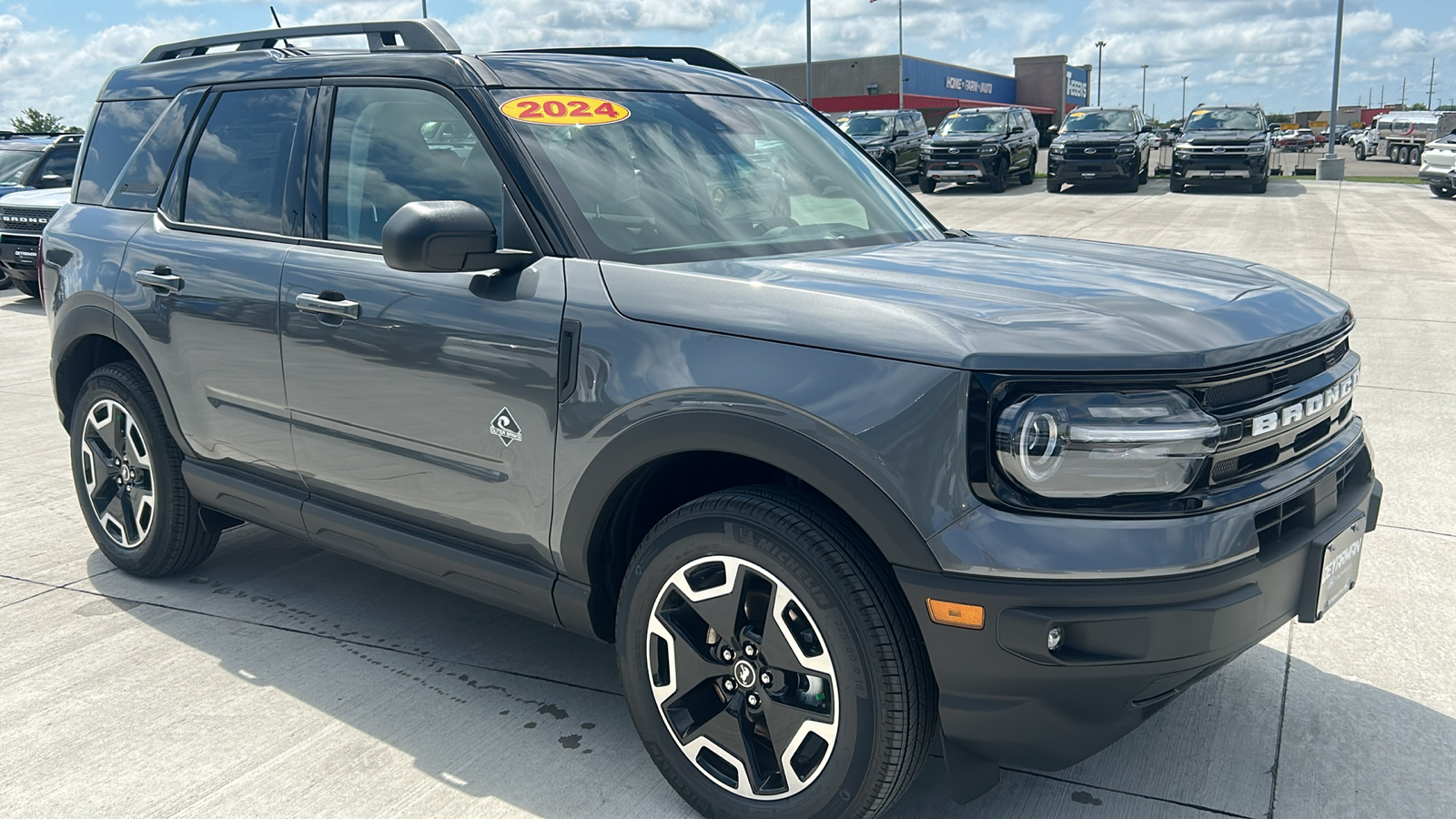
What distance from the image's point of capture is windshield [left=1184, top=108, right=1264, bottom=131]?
2394 cm

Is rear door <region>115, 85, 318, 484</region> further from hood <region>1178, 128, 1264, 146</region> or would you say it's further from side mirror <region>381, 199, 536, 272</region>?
hood <region>1178, 128, 1264, 146</region>

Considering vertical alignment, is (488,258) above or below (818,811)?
above

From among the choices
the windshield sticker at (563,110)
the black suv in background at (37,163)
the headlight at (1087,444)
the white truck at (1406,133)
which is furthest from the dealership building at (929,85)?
the headlight at (1087,444)

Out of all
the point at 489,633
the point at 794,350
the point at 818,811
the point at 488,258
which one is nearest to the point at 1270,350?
the point at 794,350

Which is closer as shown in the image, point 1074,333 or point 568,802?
point 1074,333

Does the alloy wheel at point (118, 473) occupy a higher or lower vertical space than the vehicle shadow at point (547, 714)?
higher

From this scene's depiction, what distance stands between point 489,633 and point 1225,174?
2291 centimetres

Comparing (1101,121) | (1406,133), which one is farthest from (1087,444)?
(1406,133)

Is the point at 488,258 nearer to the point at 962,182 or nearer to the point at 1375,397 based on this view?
the point at 1375,397

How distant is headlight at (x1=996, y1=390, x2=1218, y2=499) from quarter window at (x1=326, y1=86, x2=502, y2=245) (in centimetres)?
160

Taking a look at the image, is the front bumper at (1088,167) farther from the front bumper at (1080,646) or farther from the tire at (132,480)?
the front bumper at (1080,646)

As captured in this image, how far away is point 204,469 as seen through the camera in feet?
13.4

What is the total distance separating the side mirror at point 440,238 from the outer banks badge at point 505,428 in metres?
0.37

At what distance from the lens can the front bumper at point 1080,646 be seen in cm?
223
